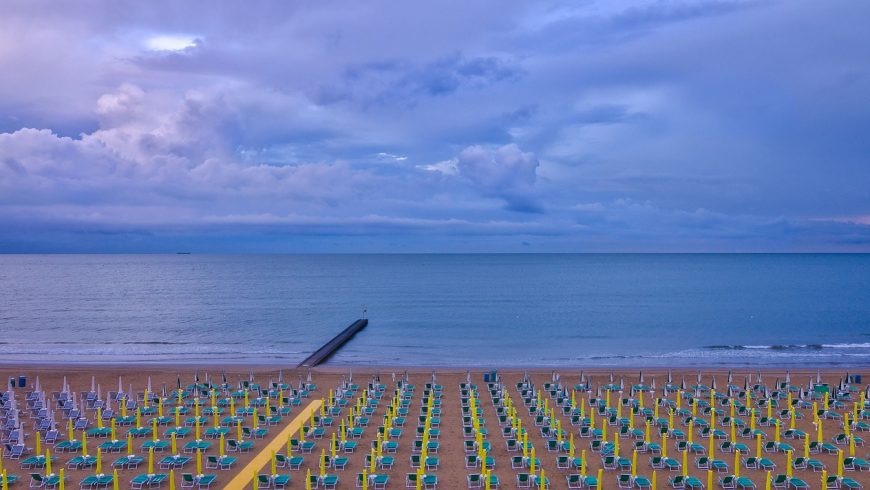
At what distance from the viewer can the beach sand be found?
59.4 feet

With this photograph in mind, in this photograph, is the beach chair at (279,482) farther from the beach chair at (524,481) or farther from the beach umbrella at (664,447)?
the beach umbrella at (664,447)

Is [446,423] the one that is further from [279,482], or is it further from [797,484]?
[797,484]

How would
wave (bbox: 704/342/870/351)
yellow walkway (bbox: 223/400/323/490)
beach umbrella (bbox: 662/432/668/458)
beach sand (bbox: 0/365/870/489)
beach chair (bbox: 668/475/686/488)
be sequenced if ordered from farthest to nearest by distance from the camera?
1. wave (bbox: 704/342/870/351)
2. beach umbrella (bbox: 662/432/668/458)
3. beach sand (bbox: 0/365/870/489)
4. yellow walkway (bbox: 223/400/323/490)
5. beach chair (bbox: 668/475/686/488)

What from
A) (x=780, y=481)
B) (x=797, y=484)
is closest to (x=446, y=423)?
(x=780, y=481)

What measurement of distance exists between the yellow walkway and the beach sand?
0.98 feet

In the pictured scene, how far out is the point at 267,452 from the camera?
65.9ft

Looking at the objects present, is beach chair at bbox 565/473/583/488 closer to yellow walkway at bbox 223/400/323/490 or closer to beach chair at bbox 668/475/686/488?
beach chair at bbox 668/475/686/488

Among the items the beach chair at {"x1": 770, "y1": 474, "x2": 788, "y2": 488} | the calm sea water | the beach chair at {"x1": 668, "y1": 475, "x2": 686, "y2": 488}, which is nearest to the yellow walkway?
the beach chair at {"x1": 668, "y1": 475, "x2": 686, "y2": 488}

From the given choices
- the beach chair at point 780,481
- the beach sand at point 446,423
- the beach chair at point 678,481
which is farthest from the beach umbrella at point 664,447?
the beach chair at point 780,481

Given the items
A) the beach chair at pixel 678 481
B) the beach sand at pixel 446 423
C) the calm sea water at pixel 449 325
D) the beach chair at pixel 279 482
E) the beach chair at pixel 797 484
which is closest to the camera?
the beach chair at pixel 797 484

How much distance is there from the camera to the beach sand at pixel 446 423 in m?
18.1

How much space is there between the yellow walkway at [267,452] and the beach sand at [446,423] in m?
0.30

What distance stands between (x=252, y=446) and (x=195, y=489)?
3.41m

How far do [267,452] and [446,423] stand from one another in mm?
6891
